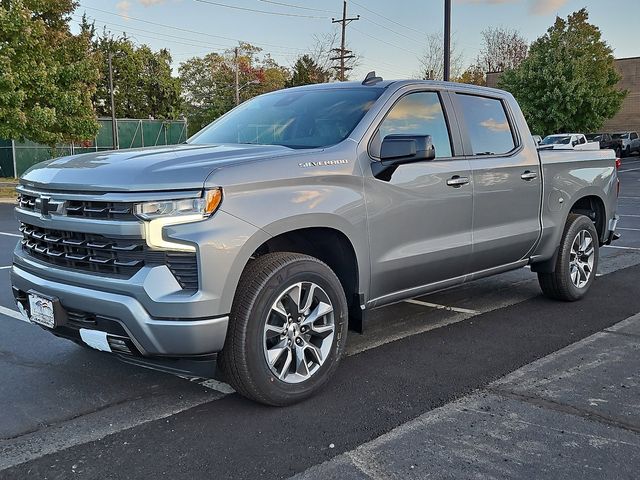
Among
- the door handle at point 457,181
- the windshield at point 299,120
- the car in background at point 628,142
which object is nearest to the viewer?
the windshield at point 299,120

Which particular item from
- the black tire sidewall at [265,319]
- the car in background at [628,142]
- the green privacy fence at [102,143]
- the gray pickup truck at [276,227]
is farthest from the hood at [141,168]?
the car in background at [628,142]

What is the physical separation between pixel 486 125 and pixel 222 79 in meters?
65.0

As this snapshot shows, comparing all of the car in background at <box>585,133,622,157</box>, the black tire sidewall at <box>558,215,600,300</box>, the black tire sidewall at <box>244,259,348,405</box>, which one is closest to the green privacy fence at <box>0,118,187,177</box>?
the black tire sidewall at <box>558,215,600,300</box>

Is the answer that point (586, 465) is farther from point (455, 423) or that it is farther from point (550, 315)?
point (550, 315)

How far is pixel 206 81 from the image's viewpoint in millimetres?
69625

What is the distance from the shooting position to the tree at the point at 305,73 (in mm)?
45094

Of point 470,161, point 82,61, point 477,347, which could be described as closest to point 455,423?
point 477,347

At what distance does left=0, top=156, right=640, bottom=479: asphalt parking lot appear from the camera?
3.09 metres

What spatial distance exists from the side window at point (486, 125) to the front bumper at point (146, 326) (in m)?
2.78

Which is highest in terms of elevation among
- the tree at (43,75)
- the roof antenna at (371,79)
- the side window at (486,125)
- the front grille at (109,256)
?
the tree at (43,75)

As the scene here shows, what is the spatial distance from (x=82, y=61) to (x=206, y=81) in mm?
47675

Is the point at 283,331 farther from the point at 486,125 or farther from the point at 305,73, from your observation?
the point at 305,73

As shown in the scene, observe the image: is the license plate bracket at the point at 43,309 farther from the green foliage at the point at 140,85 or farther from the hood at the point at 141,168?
the green foliage at the point at 140,85

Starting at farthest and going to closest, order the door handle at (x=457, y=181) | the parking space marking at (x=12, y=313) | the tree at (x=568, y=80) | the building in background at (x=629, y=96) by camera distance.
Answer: the building in background at (x=629, y=96) → the tree at (x=568, y=80) → the parking space marking at (x=12, y=313) → the door handle at (x=457, y=181)
